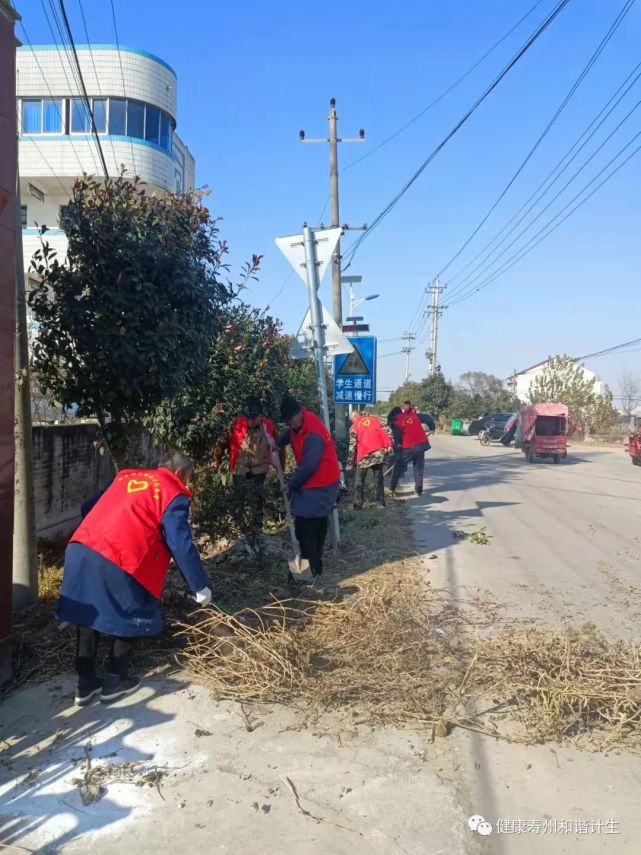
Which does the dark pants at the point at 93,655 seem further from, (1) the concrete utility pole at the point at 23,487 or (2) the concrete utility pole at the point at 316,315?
(2) the concrete utility pole at the point at 316,315

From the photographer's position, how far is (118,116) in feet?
85.4

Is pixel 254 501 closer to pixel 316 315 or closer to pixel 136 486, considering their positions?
pixel 316 315

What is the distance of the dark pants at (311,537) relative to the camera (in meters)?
6.14

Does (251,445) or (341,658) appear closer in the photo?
(341,658)

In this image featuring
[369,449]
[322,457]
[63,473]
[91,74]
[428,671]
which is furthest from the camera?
[91,74]

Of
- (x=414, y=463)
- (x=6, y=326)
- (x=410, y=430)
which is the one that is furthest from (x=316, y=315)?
(x=414, y=463)

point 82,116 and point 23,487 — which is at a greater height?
point 82,116

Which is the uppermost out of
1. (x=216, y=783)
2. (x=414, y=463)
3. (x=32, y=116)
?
(x=32, y=116)

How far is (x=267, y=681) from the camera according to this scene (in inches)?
155

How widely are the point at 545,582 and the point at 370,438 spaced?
14.3 ft

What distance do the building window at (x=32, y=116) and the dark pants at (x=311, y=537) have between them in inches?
996

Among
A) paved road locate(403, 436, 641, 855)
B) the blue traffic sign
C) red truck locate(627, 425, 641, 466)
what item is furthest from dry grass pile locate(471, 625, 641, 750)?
red truck locate(627, 425, 641, 466)

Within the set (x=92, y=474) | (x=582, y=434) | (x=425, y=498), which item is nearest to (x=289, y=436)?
(x=92, y=474)

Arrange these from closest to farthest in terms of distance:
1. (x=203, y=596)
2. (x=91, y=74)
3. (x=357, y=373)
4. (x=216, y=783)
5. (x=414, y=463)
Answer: (x=216, y=783), (x=203, y=596), (x=357, y=373), (x=414, y=463), (x=91, y=74)
